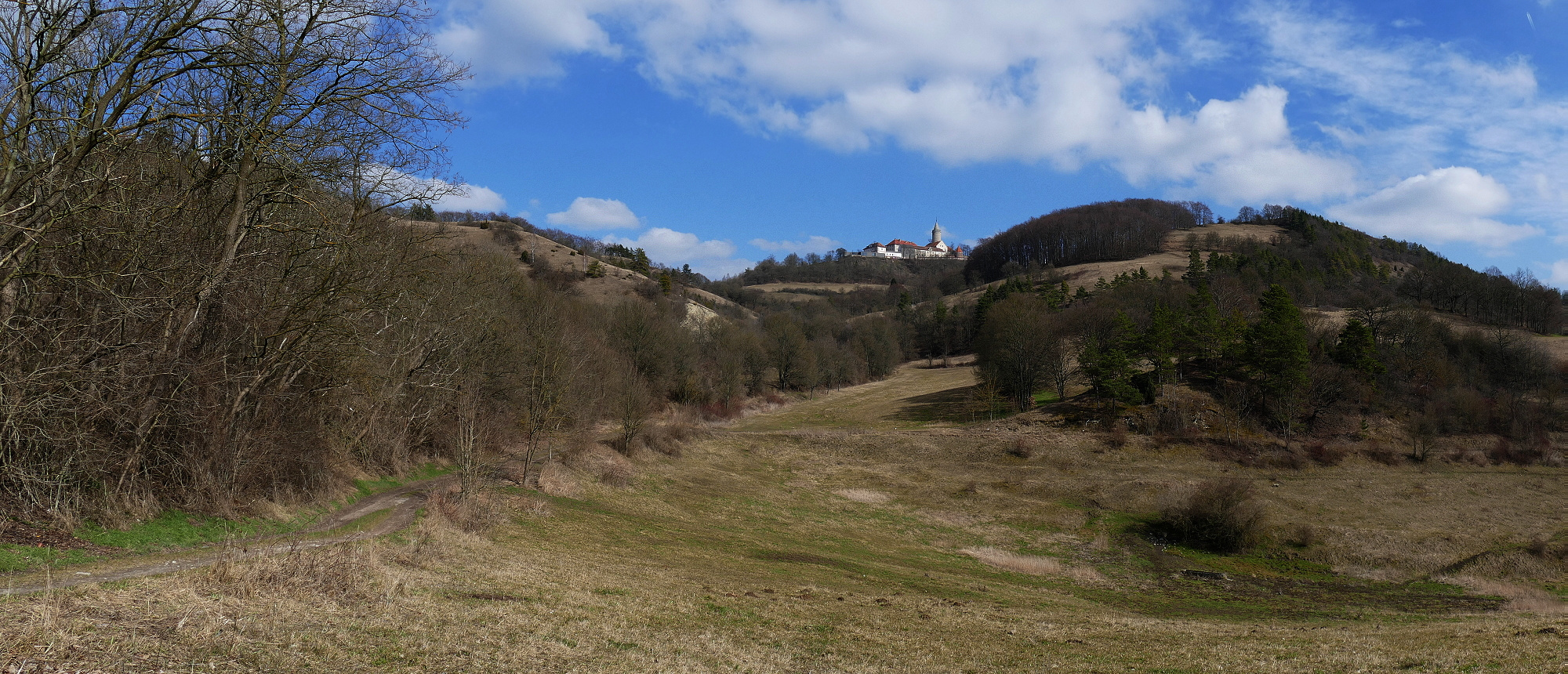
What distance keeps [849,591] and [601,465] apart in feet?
63.0

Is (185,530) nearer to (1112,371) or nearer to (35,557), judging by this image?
(35,557)

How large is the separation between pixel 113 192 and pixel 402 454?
50.3 ft

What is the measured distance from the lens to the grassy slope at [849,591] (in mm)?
8859

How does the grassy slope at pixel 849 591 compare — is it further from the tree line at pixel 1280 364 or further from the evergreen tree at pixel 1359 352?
the evergreen tree at pixel 1359 352

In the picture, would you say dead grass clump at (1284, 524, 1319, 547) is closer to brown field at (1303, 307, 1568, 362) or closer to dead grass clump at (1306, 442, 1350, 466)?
dead grass clump at (1306, 442, 1350, 466)

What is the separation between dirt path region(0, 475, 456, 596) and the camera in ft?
A: 31.9

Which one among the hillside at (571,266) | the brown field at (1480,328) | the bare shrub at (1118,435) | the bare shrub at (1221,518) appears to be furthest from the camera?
the hillside at (571,266)

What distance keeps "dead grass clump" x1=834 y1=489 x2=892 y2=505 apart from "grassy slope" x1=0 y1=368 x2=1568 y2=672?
0.23m

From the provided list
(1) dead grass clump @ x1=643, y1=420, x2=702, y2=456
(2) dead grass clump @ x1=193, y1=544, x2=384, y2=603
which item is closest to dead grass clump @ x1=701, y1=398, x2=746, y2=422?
(1) dead grass clump @ x1=643, y1=420, x2=702, y2=456

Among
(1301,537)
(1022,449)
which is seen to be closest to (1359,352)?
(1022,449)

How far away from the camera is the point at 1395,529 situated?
34.5 metres

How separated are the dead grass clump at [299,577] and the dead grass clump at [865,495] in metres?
33.0

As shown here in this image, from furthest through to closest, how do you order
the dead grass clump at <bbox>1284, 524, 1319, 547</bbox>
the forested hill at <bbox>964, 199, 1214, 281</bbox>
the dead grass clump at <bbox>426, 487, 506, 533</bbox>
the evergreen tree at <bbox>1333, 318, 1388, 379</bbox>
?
1. the forested hill at <bbox>964, 199, 1214, 281</bbox>
2. the evergreen tree at <bbox>1333, 318, 1388, 379</bbox>
3. the dead grass clump at <bbox>1284, 524, 1319, 547</bbox>
4. the dead grass clump at <bbox>426, 487, 506, 533</bbox>

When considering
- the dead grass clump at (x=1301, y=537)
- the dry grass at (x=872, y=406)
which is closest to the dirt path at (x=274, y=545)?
the dead grass clump at (x=1301, y=537)
